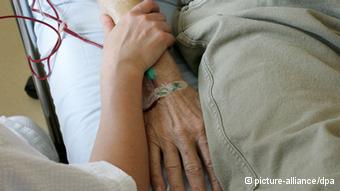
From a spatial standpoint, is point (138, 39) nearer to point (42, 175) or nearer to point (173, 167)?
point (173, 167)

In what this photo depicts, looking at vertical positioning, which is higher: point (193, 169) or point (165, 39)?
point (165, 39)

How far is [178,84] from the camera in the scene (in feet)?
2.66

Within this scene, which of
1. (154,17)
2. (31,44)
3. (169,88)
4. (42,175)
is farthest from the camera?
(31,44)

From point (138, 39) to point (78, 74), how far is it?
0.15m

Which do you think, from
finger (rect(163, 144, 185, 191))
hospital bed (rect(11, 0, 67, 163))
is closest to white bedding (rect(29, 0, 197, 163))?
hospital bed (rect(11, 0, 67, 163))

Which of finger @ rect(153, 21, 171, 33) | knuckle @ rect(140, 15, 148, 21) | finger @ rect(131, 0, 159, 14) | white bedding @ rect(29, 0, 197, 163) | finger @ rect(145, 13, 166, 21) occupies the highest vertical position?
finger @ rect(131, 0, 159, 14)

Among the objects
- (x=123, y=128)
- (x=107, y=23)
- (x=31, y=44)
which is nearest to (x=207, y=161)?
(x=123, y=128)

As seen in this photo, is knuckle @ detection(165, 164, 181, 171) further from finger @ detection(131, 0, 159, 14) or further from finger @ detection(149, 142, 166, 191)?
finger @ detection(131, 0, 159, 14)

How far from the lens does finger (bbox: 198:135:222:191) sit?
2.26ft

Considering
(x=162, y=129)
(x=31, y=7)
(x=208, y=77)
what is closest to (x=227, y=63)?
(x=208, y=77)

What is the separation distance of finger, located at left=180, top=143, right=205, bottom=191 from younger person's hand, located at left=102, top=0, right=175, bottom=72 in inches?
7.4

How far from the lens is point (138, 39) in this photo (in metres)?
0.85

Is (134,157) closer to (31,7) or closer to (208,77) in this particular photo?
(208,77)

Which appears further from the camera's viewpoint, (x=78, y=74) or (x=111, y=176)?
(x=78, y=74)
